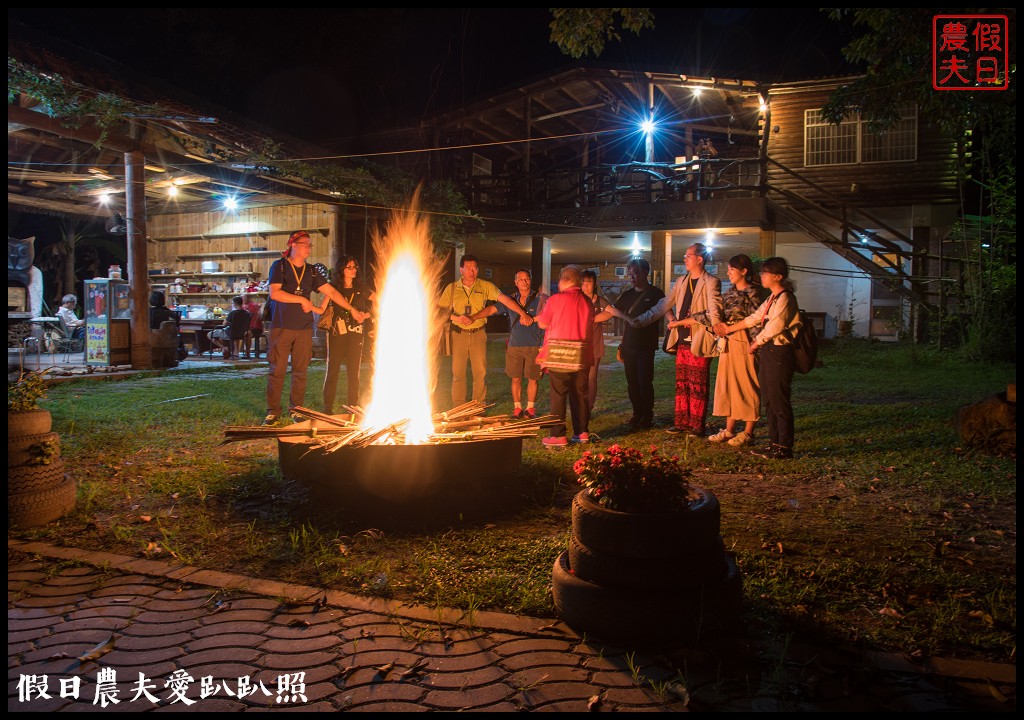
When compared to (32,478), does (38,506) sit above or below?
below

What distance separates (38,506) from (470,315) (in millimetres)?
4967

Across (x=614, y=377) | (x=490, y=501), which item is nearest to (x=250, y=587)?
(x=490, y=501)

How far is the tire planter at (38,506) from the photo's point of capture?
438 centimetres

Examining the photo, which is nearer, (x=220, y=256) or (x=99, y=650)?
(x=99, y=650)

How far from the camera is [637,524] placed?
118 inches

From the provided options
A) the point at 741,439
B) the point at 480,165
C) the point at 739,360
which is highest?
the point at 480,165

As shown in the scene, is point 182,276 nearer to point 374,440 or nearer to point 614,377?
point 614,377

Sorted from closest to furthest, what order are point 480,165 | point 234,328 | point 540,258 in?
1. point 234,328
2. point 540,258
3. point 480,165

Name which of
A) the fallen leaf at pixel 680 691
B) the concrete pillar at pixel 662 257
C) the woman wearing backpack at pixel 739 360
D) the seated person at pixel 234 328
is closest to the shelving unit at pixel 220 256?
the seated person at pixel 234 328

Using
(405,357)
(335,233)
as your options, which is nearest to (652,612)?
(405,357)

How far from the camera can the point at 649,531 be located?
298 cm

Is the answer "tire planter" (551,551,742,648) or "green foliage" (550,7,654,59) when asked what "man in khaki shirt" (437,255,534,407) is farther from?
"tire planter" (551,551,742,648)

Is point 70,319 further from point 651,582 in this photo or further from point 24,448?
point 651,582

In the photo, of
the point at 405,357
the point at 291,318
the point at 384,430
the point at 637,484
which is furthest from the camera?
the point at 291,318
